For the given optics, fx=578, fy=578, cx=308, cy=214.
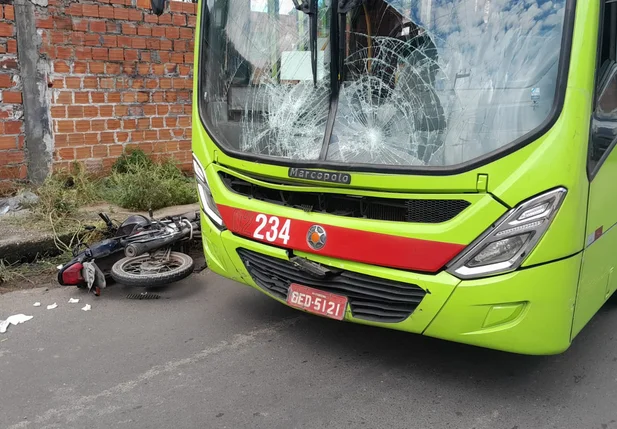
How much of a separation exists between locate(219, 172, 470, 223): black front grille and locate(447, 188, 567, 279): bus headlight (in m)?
0.19

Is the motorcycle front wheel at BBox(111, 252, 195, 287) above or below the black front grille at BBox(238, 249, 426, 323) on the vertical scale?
below

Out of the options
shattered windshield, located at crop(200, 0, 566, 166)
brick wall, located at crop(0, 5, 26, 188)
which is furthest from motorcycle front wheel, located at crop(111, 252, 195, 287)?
brick wall, located at crop(0, 5, 26, 188)

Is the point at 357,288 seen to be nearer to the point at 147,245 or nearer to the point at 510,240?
the point at 510,240

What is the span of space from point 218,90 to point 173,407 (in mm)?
2007

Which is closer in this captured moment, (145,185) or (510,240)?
(510,240)

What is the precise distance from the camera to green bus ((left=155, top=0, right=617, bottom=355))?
2.57 meters

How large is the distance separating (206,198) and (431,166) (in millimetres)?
1596

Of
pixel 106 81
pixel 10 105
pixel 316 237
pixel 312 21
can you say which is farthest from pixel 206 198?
pixel 106 81

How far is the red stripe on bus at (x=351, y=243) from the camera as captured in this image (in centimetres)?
276

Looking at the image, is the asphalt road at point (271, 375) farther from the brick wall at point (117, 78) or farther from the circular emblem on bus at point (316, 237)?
the brick wall at point (117, 78)

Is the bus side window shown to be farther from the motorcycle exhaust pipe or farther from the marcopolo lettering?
the motorcycle exhaust pipe

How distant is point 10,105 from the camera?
6.18 metres

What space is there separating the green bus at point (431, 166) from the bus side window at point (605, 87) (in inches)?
0.5

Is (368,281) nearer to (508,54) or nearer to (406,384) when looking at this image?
(406,384)
